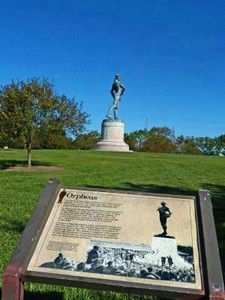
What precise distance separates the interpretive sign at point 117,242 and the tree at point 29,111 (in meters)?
15.1

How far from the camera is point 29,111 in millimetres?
18531

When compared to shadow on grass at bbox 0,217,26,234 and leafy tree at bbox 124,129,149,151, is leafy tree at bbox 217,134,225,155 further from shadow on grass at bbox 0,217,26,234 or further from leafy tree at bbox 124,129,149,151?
shadow on grass at bbox 0,217,26,234

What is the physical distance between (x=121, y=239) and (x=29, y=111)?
51.4 ft

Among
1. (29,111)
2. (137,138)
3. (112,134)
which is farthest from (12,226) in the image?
(137,138)

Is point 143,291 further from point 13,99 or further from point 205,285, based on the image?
point 13,99

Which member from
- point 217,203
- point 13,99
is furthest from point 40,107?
point 217,203

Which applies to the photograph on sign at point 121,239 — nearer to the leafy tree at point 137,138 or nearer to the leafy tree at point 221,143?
the leafy tree at point 137,138

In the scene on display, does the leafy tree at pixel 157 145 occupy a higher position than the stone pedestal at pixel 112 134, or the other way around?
the leafy tree at pixel 157 145

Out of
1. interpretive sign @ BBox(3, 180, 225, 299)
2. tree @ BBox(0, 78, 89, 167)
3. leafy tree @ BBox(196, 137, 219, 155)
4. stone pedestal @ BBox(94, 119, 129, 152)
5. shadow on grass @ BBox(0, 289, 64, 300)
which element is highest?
leafy tree @ BBox(196, 137, 219, 155)

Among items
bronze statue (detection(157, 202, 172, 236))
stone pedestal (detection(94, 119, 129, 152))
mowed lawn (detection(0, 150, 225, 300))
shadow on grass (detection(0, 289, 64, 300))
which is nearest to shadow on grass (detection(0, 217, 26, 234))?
mowed lawn (detection(0, 150, 225, 300))

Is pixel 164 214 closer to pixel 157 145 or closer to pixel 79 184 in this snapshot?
pixel 79 184

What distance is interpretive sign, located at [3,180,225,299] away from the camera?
3.09 metres

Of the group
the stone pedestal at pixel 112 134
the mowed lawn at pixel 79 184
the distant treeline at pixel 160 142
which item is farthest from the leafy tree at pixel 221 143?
the mowed lawn at pixel 79 184

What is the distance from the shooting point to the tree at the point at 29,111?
61.0 ft
